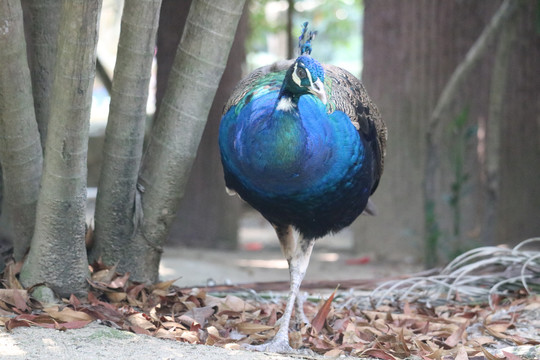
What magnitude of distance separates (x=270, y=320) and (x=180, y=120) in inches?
47.9

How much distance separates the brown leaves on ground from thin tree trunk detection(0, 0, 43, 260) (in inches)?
11.5

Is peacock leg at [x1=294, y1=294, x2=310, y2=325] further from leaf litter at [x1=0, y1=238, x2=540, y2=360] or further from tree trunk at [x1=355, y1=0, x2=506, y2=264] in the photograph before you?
tree trunk at [x1=355, y1=0, x2=506, y2=264]

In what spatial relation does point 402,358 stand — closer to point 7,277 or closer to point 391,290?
point 391,290

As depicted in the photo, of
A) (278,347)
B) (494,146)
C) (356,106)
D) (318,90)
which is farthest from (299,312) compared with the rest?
(494,146)

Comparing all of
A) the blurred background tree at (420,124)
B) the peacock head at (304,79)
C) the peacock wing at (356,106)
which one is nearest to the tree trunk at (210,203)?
the blurred background tree at (420,124)

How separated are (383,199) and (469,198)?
0.96 meters

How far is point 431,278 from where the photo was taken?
4.82 metres

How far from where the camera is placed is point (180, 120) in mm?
4078

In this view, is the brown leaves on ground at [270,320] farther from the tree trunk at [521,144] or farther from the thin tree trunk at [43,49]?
the tree trunk at [521,144]

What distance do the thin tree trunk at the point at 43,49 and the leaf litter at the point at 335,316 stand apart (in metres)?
0.90

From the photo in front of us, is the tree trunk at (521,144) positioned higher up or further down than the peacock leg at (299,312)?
higher up

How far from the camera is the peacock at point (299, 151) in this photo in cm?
352

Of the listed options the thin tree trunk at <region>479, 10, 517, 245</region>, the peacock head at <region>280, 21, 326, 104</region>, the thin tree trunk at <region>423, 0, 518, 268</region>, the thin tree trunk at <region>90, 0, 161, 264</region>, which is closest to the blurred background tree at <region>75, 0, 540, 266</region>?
the thin tree trunk at <region>423, 0, 518, 268</region>

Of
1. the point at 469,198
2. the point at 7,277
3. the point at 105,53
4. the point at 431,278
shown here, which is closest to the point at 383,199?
the point at 469,198
